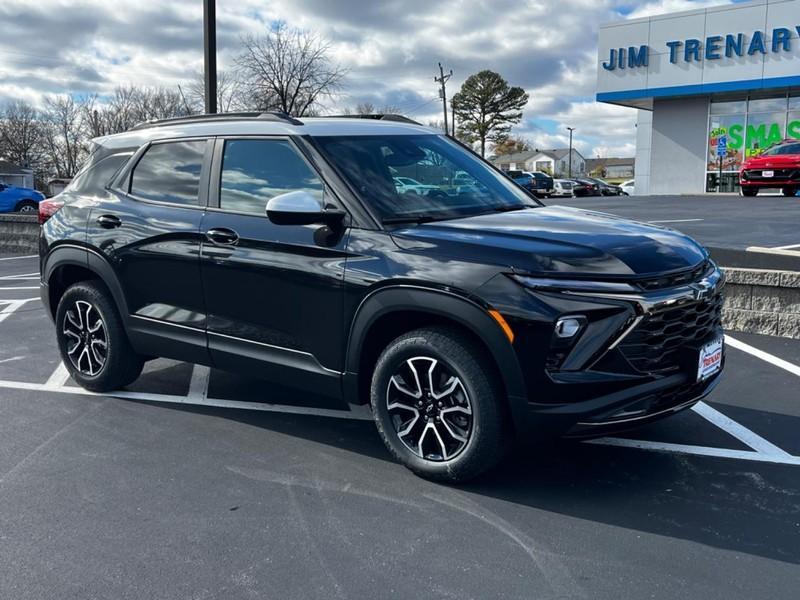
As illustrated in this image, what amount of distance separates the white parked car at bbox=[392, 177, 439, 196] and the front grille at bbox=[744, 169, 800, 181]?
20966mm

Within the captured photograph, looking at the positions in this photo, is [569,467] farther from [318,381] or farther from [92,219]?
[92,219]

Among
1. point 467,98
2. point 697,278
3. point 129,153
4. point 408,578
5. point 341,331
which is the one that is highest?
point 467,98

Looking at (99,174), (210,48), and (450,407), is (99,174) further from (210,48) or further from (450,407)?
(210,48)

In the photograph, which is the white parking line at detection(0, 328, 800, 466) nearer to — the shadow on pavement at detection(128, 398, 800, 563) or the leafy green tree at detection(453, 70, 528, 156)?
the shadow on pavement at detection(128, 398, 800, 563)

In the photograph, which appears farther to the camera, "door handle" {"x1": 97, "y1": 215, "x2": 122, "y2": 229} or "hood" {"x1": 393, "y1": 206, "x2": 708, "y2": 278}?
"door handle" {"x1": 97, "y1": 215, "x2": 122, "y2": 229}

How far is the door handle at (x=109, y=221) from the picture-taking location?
5055mm

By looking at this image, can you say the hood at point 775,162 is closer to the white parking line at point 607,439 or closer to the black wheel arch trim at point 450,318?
the white parking line at point 607,439

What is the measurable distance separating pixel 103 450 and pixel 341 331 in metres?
1.61

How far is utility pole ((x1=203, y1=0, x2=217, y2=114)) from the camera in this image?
1077 cm

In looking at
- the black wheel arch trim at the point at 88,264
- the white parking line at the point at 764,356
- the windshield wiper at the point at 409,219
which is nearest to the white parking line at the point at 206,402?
the black wheel arch trim at the point at 88,264

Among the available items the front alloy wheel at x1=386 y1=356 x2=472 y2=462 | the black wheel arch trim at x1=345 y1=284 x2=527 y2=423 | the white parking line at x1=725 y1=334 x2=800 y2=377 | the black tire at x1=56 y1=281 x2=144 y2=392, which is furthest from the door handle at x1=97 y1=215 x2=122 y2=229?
the white parking line at x1=725 y1=334 x2=800 y2=377

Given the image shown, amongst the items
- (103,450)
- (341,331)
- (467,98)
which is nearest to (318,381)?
(341,331)

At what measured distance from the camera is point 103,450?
4.39 metres

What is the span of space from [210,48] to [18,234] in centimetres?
771
